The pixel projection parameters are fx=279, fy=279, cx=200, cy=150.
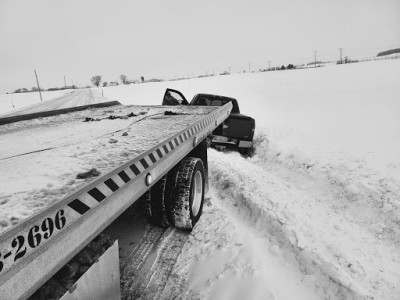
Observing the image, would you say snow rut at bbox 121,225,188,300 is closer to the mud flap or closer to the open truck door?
the mud flap

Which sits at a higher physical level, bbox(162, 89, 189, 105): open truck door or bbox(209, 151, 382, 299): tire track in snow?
bbox(162, 89, 189, 105): open truck door

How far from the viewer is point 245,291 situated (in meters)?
2.57

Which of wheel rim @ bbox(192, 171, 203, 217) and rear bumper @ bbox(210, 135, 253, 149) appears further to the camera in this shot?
rear bumper @ bbox(210, 135, 253, 149)

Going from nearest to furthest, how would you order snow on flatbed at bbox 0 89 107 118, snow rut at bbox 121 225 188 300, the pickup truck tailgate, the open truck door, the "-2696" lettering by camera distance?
the "-2696" lettering, snow rut at bbox 121 225 188 300, the open truck door, the pickup truck tailgate, snow on flatbed at bbox 0 89 107 118

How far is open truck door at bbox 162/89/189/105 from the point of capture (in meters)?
6.64

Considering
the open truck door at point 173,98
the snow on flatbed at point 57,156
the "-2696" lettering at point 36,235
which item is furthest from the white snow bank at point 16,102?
the "-2696" lettering at point 36,235

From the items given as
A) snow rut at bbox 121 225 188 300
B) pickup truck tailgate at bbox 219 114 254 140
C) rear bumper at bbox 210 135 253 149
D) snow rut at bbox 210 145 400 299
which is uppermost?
pickup truck tailgate at bbox 219 114 254 140

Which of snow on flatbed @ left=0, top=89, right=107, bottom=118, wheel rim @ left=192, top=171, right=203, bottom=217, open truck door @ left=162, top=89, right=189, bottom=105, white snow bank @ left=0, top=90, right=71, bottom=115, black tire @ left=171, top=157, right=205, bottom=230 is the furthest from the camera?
white snow bank @ left=0, top=90, right=71, bottom=115

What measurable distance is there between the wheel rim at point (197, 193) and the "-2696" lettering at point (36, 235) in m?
2.47

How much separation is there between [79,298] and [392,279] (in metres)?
3.05

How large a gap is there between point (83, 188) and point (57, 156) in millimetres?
920

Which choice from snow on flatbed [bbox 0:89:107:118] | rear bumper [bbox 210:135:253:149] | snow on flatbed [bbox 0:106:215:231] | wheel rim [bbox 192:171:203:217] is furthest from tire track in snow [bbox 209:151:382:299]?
snow on flatbed [bbox 0:89:107:118]

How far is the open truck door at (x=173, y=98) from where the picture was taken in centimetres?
664

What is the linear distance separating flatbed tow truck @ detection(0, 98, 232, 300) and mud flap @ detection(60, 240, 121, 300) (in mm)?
13
